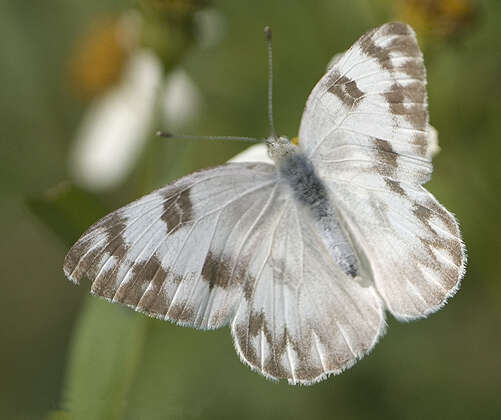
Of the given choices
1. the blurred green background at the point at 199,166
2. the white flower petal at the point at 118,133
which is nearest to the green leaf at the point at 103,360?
the blurred green background at the point at 199,166

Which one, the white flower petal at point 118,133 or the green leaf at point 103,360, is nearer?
the green leaf at point 103,360

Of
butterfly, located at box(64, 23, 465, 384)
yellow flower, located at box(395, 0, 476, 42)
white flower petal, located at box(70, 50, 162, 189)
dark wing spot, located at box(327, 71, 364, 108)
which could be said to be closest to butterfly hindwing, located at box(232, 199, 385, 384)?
butterfly, located at box(64, 23, 465, 384)

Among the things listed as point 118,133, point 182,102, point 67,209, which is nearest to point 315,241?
point 67,209

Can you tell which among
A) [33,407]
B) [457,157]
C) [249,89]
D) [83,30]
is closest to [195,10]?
[249,89]

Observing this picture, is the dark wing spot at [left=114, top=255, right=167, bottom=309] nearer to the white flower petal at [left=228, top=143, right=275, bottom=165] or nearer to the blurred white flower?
the white flower petal at [left=228, top=143, right=275, bottom=165]

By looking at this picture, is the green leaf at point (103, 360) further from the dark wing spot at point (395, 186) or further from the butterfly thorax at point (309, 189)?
the dark wing spot at point (395, 186)

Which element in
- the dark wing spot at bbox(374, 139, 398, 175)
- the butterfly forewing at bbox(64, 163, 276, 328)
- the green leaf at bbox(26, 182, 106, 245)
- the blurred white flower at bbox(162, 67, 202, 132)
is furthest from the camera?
the blurred white flower at bbox(162, 67, 202, 132)
